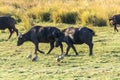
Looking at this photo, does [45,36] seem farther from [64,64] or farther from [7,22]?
[7,22]

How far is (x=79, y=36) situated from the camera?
15.3 m

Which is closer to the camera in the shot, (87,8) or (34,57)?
(34,57)

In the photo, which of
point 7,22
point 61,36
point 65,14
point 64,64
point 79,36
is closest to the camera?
point 64,64

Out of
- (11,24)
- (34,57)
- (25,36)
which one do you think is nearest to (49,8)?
(11,24)

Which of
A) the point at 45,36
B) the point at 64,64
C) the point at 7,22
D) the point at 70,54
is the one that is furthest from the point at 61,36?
the point at 7,22

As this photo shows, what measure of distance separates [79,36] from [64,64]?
215cm

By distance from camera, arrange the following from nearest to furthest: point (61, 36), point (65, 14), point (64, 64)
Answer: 1. point (64, 64)
2. point (61, 36)
3. point (65, 14)

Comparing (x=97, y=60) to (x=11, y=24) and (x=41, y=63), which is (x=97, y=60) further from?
(x=11, y=24)

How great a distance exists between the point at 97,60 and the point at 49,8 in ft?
46.4

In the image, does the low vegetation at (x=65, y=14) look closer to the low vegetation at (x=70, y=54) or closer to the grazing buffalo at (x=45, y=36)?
the low vegetation at (x=70, y=54)

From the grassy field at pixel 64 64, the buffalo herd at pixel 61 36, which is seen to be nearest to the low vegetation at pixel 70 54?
the grassy field at pixel 64 64

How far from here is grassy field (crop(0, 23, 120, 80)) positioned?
11523mm

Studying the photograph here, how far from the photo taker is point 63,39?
15.6 m

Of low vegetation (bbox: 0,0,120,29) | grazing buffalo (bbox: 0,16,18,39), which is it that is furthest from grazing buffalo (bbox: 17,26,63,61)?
low vegetation (bbox: 0,0,120,29)
